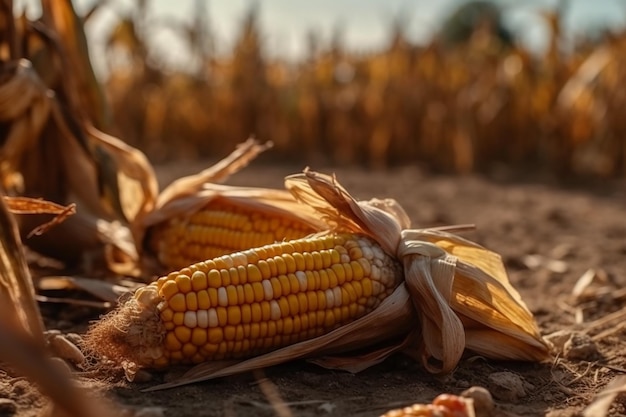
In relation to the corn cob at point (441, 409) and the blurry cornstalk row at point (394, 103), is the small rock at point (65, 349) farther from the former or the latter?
the blurry cornstalk row at point (394, 103)

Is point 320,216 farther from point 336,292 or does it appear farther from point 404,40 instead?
point 404,40

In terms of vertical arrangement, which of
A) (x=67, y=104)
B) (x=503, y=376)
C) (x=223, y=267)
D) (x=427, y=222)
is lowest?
(x=427, y=222)

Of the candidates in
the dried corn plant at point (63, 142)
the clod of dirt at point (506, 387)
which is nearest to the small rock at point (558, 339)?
the clod of dirt at point (506, 387)

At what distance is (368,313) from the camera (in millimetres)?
2598

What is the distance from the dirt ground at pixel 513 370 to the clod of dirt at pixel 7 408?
1 cm

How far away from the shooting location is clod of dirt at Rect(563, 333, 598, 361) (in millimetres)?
2846

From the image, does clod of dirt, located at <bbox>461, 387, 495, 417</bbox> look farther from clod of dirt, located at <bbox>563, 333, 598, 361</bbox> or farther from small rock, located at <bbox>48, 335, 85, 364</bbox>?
small rock, located at <bbox>48, 335, 85, 364</bbox>

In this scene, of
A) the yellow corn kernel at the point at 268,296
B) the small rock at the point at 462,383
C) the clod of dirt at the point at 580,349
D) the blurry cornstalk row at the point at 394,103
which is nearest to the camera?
the yellow corn kernel at the point at 268,296

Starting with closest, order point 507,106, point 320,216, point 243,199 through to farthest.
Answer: point 320,216
point 243,199
point 507,106

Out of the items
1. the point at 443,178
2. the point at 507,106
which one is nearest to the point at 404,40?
the point at 507,106

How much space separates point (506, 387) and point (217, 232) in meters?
1.35

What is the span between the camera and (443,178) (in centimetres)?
963

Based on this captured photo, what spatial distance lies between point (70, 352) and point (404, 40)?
1004 centimetres

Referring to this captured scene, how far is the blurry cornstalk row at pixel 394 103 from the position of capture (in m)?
9.67
